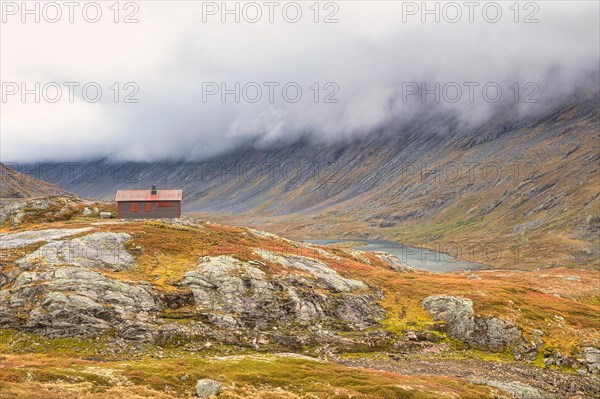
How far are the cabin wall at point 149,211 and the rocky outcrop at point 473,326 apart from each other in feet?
177

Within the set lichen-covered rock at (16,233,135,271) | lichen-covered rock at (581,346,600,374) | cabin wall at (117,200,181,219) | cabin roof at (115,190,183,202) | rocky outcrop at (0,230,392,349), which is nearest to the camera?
rocky outcrop at (0,230,392,349)

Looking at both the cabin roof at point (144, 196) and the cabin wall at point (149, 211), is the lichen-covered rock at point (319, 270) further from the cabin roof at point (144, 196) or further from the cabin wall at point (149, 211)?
the cabin roof at point (144, 196)

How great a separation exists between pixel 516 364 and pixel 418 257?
153m

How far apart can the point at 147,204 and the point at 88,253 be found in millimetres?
30018

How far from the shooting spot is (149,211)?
8719 cm

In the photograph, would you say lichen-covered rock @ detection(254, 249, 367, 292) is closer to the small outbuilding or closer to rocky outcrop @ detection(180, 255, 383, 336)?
rocky outcrop @ detection(180, 255, 383, 336)

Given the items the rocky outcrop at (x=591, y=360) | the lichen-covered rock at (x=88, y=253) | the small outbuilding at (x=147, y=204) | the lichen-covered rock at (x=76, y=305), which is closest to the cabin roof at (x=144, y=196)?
the small outbuilding at (x=147, y=204)

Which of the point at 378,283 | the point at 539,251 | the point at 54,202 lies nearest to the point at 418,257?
the point at 539,251

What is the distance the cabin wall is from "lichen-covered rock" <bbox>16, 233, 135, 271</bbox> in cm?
2219

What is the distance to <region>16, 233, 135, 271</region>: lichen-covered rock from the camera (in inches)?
2099

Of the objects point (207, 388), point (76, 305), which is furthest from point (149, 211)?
point (207, 388)

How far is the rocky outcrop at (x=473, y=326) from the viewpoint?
169 ft

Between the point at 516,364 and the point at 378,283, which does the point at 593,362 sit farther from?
the point at 378,283

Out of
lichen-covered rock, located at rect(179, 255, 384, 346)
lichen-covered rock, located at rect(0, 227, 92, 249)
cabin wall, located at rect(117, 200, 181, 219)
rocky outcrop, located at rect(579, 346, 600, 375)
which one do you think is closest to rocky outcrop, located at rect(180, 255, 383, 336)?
lichen-covered rock, located at rect(179, 255, 384, 346)
